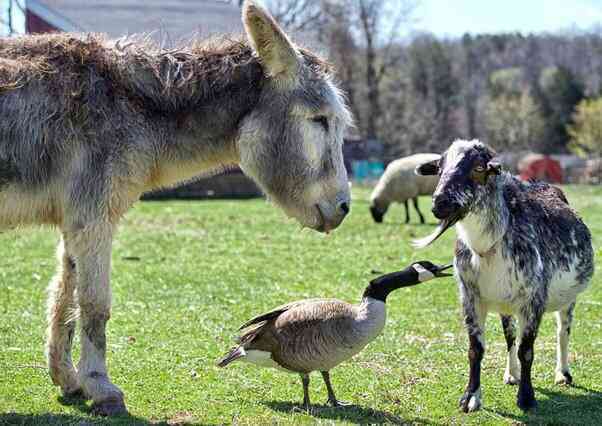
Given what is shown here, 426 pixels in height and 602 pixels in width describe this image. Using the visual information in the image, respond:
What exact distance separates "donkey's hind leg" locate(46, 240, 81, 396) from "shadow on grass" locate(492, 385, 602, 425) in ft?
10.9

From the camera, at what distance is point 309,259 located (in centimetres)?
1520

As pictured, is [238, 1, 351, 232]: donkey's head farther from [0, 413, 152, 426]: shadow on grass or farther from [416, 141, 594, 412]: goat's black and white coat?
[0, 413, 152, 426]: shadow on grass

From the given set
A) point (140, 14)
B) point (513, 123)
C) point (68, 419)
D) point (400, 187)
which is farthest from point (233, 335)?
point (513, 123)

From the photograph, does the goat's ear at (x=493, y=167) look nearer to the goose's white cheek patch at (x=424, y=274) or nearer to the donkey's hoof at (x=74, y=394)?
the goose's white cheek patch at (x=424, y=274)

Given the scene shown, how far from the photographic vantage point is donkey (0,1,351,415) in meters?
5.74

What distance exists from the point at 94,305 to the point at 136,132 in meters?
1.21

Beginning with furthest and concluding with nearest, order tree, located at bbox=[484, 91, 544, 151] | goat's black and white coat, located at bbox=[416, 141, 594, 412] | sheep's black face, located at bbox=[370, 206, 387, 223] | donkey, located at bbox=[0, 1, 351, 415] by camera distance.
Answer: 1. tree, located at bbox=[484, 91, 544, 151]
2. sheep's black face, located at bbox=[370, 206, 387, 223]
3. goat's black and white coat, located at bbox=[416, 141, 594, 412]
4. donkey, located at bbox=[0, 1, 351, 415]

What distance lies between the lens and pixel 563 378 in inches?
298

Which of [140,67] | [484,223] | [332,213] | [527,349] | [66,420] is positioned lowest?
[66,420]

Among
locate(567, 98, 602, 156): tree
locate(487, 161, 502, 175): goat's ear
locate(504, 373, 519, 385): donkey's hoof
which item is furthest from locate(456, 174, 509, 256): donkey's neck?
locate(567, 98, 602, 156): tree

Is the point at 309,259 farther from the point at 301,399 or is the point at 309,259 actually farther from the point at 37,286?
the point at 301,399

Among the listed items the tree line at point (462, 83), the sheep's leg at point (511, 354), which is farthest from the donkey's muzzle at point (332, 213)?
the tree line at point (462, 83)

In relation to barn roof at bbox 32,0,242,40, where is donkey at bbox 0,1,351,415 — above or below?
below

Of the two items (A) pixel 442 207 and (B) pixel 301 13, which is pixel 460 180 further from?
(B) pixel 301 13
